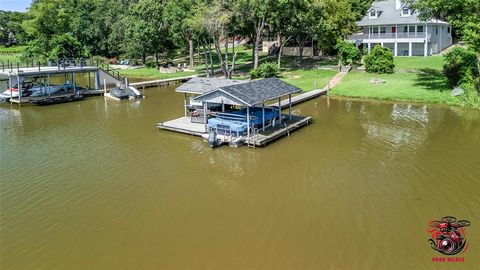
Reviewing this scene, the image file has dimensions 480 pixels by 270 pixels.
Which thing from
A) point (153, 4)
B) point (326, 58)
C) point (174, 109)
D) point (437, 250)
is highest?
point (153, 4)

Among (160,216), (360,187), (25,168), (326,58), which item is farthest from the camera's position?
(326,58)

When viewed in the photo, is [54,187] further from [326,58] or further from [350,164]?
[326,58]

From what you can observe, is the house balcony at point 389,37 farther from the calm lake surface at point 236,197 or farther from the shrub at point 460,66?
the calm lake surface at point 236,197

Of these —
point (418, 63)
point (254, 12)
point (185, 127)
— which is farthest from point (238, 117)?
point (418, 63)

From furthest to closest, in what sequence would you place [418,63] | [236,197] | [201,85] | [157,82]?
1. [157,82]
2. [418,63]
3. [201,85]
4. [236,197]

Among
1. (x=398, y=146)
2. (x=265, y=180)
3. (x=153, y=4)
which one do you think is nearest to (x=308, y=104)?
(x=398, y=146)

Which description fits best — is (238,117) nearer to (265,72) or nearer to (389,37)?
(265,72)

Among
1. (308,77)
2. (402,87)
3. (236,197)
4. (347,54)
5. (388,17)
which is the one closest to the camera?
(236,197)
